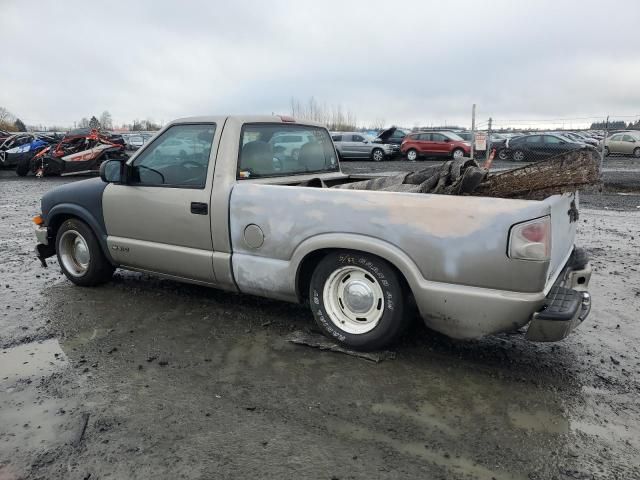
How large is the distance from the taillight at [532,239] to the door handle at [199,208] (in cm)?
234

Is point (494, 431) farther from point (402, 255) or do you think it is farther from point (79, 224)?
point (79, 224)

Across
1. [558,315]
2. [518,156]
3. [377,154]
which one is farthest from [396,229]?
[377,154]

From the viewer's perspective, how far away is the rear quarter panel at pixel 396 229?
2979 mm

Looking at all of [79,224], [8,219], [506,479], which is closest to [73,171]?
[8,219]

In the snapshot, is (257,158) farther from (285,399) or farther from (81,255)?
(81,255)

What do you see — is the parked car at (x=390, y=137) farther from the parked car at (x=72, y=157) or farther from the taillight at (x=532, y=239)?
the taillight at (x=532, y=239)

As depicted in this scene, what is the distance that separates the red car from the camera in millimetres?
25984

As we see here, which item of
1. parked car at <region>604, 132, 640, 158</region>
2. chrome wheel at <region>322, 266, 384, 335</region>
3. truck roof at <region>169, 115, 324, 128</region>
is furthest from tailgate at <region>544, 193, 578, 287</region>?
parked car at <region>604, 132, 640, 158</region>

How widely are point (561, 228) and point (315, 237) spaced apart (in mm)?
1657

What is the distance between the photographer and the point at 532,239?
9.58 ft

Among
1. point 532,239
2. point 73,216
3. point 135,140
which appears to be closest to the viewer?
point 532,239

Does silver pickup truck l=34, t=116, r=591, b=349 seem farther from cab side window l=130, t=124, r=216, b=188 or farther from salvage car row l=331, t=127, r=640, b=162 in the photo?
salvage car row l=331, t=127, r=640, b=162

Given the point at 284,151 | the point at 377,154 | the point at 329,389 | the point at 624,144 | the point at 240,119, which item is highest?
the point at 240,119

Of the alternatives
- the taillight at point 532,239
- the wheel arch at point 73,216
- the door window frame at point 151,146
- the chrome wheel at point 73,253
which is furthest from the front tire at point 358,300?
the chrome wheel at point 73,253
